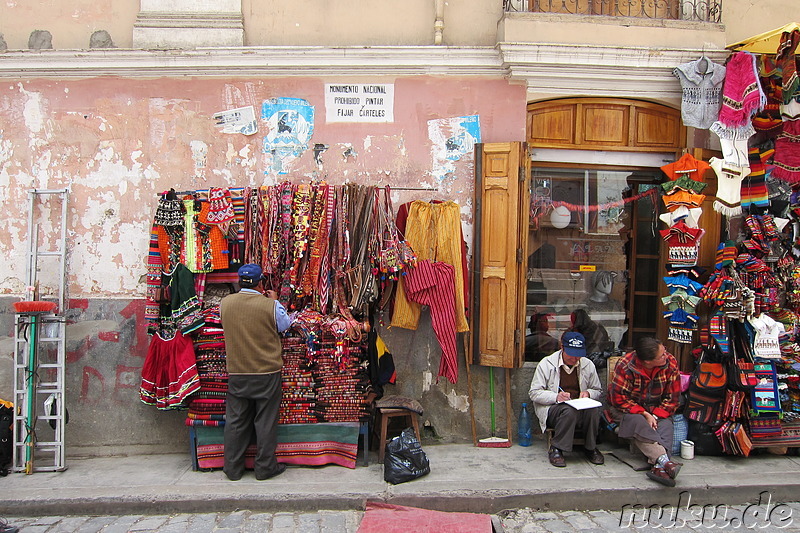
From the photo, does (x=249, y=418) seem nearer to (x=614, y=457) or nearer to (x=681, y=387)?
(x=614, y=457)

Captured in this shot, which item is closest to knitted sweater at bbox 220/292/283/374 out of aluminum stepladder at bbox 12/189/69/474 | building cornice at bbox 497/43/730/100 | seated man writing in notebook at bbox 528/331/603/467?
aluminum stepladder at bbox 12/189/69/474

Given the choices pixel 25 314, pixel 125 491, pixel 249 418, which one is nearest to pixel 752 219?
pixel 249 418

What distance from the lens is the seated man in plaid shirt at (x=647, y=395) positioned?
477cm

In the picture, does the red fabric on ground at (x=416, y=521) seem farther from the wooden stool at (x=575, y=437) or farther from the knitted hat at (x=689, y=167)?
the knitted hat at (x=689, y=167)

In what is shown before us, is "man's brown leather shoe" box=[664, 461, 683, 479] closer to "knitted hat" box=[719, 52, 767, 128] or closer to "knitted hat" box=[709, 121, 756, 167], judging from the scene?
"knitted hat" box=[709, 121, 756, 167]

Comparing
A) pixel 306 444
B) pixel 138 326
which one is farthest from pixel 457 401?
pixel 138 326

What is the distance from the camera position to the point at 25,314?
4793 mm

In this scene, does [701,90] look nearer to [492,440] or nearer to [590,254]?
[590,254]

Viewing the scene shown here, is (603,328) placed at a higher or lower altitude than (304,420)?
higher

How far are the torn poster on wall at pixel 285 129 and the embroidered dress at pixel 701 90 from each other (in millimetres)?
3675

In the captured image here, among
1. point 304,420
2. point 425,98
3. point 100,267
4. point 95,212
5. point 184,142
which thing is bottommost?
point 304,420

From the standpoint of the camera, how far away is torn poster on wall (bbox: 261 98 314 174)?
541cm

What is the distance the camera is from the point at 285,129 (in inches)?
213

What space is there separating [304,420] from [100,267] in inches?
98.2
